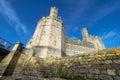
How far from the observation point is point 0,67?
34.9 ft

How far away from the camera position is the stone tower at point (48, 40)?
604 inches

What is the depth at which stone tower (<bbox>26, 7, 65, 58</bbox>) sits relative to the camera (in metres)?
15.3

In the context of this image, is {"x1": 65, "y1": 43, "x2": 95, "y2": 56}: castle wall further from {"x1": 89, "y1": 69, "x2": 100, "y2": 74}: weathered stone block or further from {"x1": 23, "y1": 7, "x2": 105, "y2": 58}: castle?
{"x1": 89, "y1": 69, "x2": 100, "y2": 74}: weathered stone block

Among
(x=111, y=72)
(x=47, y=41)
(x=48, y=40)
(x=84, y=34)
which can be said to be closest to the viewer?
(x=111, y=72)

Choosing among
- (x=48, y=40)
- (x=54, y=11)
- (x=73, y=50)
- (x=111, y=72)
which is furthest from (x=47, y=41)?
(x=111, y=72)

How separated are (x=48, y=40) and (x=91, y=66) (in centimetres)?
1242

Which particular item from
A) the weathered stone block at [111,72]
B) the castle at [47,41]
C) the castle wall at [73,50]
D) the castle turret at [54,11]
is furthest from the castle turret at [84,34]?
the weathered stone block at [111,72]

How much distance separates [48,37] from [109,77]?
13.9 metres

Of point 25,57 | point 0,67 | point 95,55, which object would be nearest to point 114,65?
point 95,55

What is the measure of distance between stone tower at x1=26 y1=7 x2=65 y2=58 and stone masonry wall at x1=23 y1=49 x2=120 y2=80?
829 centimetres

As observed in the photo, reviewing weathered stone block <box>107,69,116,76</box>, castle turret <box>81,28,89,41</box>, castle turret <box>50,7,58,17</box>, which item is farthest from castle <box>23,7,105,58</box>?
castle turret <box>81,28,89,41</box>

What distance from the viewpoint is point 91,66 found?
481 cm

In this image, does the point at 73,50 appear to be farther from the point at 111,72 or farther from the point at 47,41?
the point at 111,72

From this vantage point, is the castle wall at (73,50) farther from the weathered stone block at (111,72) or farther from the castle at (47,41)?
the weathered stone block at (111,72)
